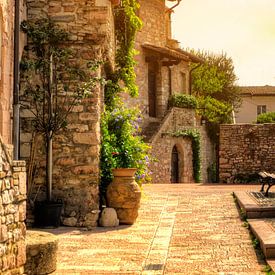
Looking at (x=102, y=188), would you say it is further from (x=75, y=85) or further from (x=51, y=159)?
(x=75, y=85)

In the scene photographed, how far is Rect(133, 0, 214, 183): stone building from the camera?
21.6 meters

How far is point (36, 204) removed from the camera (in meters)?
9.00

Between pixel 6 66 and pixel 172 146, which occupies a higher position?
pixel 6 66

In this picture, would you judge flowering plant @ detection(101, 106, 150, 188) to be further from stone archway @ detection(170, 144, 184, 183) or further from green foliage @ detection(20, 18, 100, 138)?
stone archway @ detection(170, 144, 184, 183)

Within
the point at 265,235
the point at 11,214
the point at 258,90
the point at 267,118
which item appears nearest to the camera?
the point at 11,214

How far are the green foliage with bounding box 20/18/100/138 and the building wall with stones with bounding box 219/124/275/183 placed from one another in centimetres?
1157

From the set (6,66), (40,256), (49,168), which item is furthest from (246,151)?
(40,256)

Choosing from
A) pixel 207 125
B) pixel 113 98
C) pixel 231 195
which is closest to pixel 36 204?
pixel 113 98

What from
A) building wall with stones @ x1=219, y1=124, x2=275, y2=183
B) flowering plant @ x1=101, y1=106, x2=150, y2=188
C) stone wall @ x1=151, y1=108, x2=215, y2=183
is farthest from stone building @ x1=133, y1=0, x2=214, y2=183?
flowering plant @ x1=101, y1=106, x2=150, y2=188

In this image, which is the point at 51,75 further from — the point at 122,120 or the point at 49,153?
the point at 122,120

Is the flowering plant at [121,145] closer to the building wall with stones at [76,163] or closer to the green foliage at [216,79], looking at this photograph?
the building wall with stones at [76,163]

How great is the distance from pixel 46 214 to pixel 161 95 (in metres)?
14.9

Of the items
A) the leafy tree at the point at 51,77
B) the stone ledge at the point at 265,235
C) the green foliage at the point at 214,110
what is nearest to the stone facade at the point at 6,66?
the leafy tree at the point at 51,77

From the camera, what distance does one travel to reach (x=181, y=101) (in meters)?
23.4
